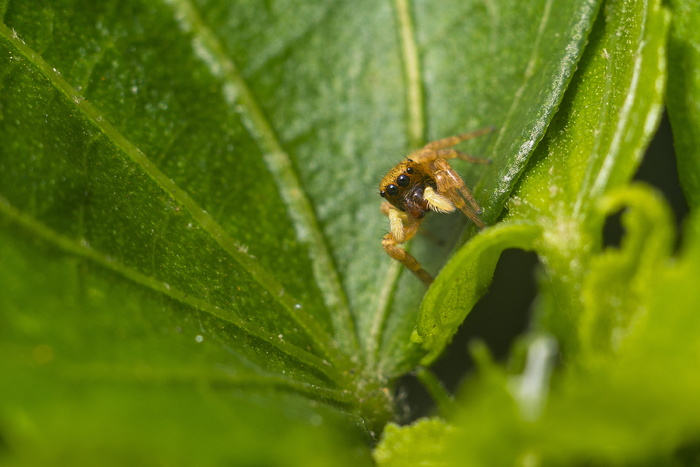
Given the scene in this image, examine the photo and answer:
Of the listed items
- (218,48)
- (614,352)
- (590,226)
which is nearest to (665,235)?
(614,352)

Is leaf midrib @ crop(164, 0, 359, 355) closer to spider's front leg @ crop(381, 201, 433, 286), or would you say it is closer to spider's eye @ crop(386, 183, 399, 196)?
spider's front leg @ crop(381, 201, 433, 286)

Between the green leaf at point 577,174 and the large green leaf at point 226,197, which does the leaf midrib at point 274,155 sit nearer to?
the large green leaf at point 226,197

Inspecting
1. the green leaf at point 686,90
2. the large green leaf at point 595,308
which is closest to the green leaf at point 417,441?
the large green leaf at point 595,308

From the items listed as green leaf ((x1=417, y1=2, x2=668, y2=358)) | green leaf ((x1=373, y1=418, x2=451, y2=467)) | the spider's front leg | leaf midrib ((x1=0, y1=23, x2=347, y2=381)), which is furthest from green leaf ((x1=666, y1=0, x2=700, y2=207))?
leaf midrib ((x1=0, y1=23, x2=347, y2=381))

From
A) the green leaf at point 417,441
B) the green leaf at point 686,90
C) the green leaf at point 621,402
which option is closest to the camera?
the green leaf at point 621,402

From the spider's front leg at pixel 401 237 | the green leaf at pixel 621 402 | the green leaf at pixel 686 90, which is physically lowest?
the green leaf at pixel 621 402

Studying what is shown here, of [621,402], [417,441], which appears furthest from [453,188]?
[621,402]
